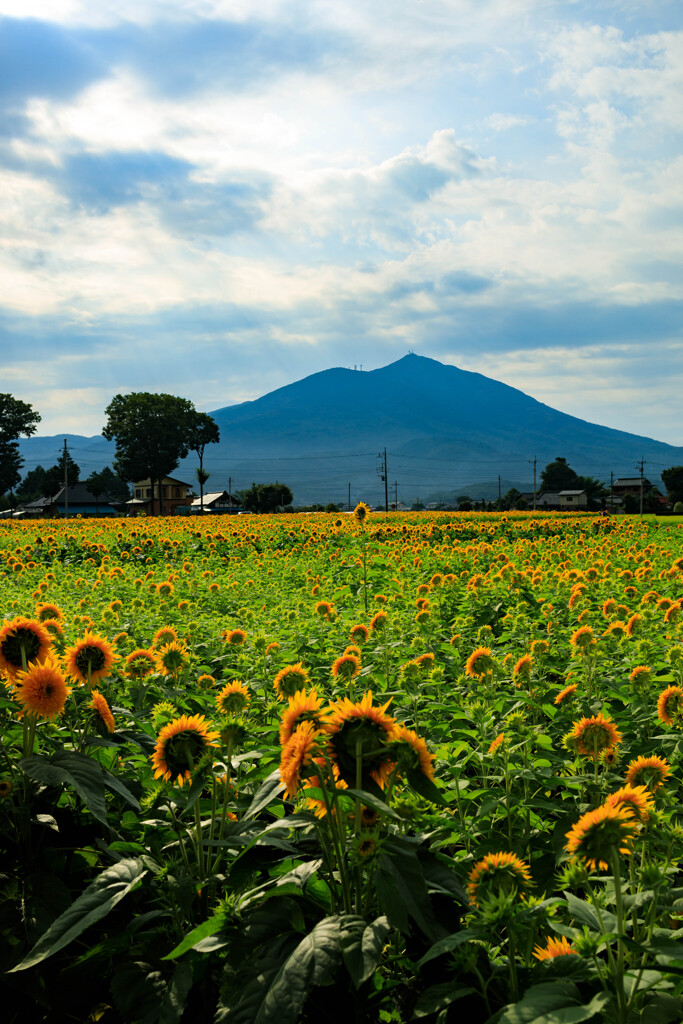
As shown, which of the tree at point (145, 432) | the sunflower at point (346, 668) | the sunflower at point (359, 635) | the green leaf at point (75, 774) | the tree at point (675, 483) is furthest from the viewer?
the tree at point (675, 483)

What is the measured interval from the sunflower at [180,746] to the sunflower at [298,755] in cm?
55

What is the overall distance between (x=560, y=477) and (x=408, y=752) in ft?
406

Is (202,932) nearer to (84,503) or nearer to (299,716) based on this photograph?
(299,716)

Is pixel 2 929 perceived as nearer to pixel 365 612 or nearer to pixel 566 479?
pixel 365 612

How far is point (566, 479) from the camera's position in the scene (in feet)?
389

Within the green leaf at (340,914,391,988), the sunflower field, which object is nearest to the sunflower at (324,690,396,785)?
the sunflower field

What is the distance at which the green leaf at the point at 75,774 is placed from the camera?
6.16 feet

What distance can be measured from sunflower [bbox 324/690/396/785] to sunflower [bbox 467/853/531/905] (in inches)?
12.8

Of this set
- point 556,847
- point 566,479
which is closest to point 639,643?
point 556,847

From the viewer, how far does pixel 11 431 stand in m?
72.8

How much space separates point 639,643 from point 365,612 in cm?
251

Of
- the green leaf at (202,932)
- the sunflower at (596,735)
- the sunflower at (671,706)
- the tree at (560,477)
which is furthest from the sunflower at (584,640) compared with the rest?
the tree at (560,477)

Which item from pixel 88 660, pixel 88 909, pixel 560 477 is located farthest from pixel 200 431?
pixel 88 909

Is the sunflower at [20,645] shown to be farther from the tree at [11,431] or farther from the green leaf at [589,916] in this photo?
the tree at [11,431]
